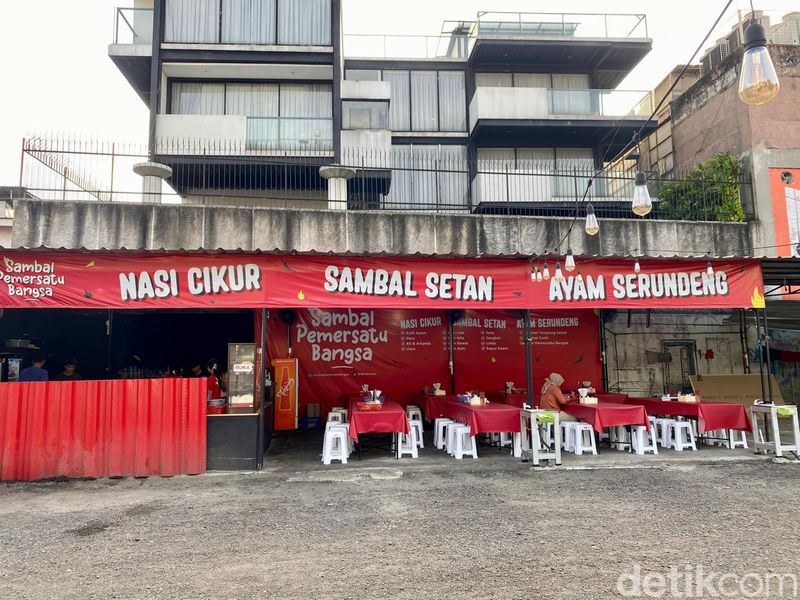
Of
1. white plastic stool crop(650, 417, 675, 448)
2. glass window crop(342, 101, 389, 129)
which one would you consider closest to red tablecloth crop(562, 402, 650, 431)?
white plastic stool crop(650, 417, 675, 448)

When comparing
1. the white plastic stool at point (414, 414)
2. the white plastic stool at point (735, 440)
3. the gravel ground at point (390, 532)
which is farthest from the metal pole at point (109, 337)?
the white plastic stool at point (735, 440)

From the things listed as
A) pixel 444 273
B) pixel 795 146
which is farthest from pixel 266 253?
pixel 795 146

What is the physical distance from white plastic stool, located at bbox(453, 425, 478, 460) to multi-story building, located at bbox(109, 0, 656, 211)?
7.59m

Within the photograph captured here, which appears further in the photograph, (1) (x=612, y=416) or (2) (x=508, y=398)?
(2) (x=508, y=398)

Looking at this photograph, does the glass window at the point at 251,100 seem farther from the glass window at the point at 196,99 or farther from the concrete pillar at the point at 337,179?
the concrete pillar at the point at 337,179

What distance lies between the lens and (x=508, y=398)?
11.1m

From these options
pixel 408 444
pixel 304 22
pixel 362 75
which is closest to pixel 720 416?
pixel 408 444

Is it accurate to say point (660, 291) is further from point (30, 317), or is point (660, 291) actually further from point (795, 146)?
point (30, 317)

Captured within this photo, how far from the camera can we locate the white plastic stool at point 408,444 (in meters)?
9.14

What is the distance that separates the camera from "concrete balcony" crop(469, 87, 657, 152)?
62.4 feet

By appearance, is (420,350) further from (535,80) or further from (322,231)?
(535,80)

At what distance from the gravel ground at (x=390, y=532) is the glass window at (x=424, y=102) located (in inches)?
630

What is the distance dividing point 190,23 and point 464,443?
1658 cm

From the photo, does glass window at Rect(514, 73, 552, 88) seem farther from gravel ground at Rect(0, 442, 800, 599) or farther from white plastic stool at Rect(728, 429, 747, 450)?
gravel ground at Rect(0, 442, 800, 599)
